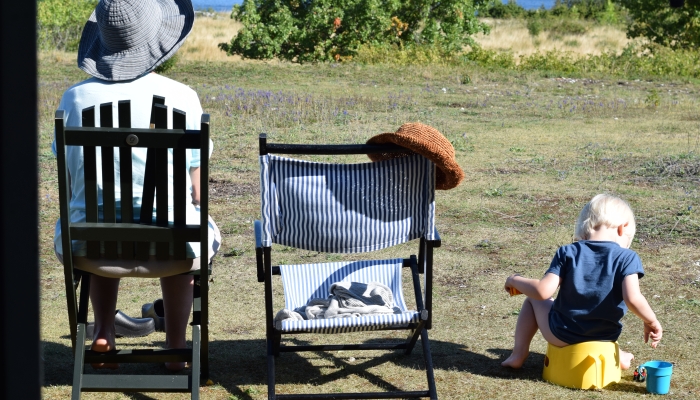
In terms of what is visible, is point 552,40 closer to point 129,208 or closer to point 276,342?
point 276,342

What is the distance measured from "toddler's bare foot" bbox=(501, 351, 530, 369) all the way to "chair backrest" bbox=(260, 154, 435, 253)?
790mm

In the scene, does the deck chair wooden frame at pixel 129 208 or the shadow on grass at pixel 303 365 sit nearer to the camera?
the deck chair wooden frame at pixel 129 208

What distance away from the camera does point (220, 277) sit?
5.41 meters

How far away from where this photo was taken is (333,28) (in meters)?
25.3

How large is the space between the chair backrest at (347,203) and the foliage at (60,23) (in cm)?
2128

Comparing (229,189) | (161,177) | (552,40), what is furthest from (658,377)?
(552,40)

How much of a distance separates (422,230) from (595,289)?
737 millimetres

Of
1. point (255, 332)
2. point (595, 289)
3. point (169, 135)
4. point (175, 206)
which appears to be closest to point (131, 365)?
point (255, 332)

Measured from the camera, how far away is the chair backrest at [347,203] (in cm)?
348

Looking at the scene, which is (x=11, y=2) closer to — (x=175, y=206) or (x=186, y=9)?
(x=175, y=206)

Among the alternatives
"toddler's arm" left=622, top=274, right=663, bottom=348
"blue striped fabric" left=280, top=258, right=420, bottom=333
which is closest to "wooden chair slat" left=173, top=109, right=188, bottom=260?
"blue striped fabric" left=280, top=258, right=420, bottom=333

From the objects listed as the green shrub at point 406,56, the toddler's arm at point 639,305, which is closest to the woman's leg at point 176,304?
the toddler's arm at point 639,305

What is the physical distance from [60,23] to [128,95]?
25374mm

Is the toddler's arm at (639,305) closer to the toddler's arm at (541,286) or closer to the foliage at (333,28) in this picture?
the toddler's arm at (541,286)
